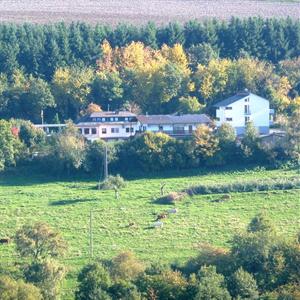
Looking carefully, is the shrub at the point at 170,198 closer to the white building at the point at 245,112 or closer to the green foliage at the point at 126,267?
the green foliage at the point at 126,267

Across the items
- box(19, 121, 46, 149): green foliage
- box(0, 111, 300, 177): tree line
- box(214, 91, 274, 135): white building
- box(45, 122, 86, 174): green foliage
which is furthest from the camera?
box(214, 91, 274, 135): white building

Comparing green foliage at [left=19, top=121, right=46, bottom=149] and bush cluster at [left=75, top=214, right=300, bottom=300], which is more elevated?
green foliage at [left=19, top=121, right=46, bottom=149]

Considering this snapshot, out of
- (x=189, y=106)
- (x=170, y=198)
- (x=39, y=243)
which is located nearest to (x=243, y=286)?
(x=39, y=243)

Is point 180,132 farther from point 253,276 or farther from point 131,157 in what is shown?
point 253,276

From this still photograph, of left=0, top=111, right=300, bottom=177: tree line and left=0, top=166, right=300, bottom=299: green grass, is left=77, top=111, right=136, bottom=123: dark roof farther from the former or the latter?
left=0, top=166, right=300, bottom=299: green grass

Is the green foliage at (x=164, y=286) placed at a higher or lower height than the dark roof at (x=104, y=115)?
lower

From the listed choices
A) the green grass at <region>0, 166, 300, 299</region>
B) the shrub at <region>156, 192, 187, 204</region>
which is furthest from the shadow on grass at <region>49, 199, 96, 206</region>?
the shrub at <region>156, 192, 187, 204</region>

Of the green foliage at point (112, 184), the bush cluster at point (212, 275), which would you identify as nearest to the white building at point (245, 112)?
the green foliage at point (112, 184)

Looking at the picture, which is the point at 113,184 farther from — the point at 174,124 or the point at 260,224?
the point at 260,224
